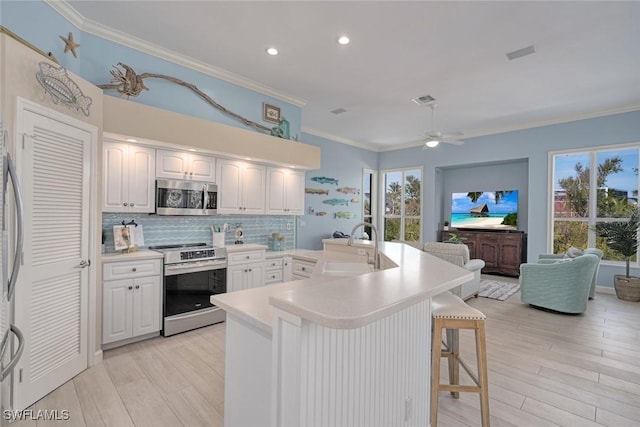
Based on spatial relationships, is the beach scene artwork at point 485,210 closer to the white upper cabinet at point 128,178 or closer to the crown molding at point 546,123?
the crown molding at point 546,123

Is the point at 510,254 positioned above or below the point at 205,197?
below

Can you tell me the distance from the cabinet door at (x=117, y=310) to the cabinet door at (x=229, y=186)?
4.65ft

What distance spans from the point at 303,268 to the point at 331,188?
3254 mm

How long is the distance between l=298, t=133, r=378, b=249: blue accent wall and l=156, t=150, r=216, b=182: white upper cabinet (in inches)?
96.3

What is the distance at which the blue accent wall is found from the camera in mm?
6668

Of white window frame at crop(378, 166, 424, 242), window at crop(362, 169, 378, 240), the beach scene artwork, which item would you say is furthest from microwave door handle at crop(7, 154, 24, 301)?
the beach scene artwork

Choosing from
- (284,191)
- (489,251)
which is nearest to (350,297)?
(284,191)

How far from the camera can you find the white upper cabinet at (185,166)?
3465mm

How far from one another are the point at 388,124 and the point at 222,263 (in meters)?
4.36

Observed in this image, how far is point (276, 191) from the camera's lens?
4719 mm

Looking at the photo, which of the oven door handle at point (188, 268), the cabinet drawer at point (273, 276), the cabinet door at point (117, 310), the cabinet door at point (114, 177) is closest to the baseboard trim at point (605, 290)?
the cabinet drawer at point (273, 276)

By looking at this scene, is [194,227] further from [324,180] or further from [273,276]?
[324,180]

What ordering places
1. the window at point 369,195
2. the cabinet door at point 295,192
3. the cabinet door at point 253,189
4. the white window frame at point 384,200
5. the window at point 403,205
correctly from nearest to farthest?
1. the cabinet door at point 253,189
2. the cabinet door at point 295,192
3. the white window frame at point 384,200
4. the window at point 403,205
5. the window at point 369,195

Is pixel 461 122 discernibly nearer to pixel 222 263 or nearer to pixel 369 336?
pixel 222 263
